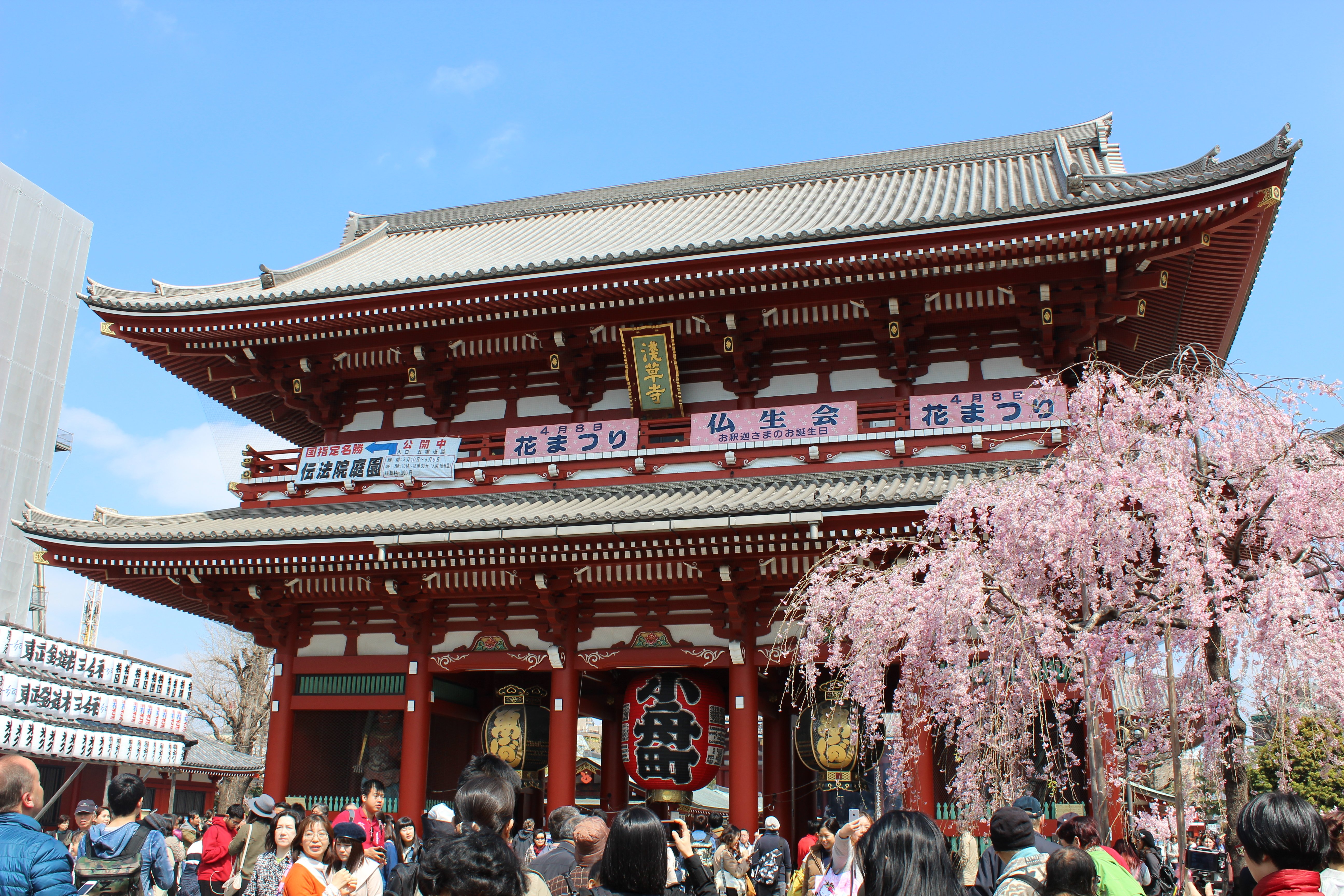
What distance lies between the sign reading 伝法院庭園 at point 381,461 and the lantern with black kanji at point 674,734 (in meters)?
4.40

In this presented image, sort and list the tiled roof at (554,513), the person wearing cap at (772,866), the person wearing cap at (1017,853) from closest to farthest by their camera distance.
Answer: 1. the person wearing cap at (1017,853)
2. the person wearing cap at (772,866)
3. the tiled roof at (554,513)

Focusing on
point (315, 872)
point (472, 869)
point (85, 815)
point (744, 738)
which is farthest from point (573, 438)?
point (472, 869)

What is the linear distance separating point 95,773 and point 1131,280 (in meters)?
25.4

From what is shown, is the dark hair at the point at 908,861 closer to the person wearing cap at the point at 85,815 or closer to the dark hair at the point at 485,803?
the dark hair at the point at 485,803

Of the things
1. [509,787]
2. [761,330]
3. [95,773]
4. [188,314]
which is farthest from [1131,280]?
[95,773]

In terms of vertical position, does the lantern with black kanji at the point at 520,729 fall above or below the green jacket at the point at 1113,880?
above

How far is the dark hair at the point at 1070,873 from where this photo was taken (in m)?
3.75

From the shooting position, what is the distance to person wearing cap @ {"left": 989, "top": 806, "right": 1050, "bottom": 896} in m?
3.91

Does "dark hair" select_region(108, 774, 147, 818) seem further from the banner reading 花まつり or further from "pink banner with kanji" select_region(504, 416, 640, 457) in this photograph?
the banner reading 花まつり

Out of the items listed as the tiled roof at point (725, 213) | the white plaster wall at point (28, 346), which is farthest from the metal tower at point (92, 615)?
the tiled roof at point (725, 213)

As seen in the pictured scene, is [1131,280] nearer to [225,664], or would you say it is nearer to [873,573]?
[873,573]

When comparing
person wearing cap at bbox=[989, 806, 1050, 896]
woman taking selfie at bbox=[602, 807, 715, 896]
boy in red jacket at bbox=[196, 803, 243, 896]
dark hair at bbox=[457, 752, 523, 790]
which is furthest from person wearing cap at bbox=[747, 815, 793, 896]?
woman taking selfie at bbox=[602, 807, 715, 896]

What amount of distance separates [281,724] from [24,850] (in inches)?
387

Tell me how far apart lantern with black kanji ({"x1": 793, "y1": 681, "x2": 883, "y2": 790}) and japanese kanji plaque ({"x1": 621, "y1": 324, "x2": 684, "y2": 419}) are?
4.47 m
